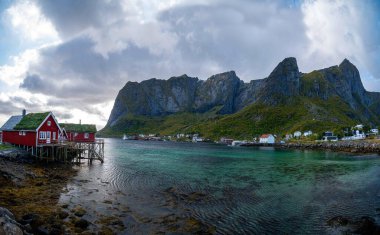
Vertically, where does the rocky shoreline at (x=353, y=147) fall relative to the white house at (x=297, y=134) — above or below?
below

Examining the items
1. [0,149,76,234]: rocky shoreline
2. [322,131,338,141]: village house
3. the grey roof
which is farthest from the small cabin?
[322,131,338,141]: village house

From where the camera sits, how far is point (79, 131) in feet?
226

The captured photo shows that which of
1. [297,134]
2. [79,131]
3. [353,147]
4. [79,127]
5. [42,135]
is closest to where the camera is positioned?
[42,135]

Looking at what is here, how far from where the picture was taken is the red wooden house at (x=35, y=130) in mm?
50216

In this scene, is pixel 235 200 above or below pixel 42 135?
below

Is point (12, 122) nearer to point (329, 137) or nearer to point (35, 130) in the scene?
point (35, 130)

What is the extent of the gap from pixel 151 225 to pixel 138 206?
5.21 metres

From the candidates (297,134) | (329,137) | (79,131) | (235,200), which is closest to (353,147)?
(329,137)

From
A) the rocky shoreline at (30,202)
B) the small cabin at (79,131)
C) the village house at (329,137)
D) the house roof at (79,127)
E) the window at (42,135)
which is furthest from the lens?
the village house at (329,137)

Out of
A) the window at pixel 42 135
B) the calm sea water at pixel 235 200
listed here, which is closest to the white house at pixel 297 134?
the calm sea water at pixel 235 200

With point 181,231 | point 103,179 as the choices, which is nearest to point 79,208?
point 181,231

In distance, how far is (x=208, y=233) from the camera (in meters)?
17.6

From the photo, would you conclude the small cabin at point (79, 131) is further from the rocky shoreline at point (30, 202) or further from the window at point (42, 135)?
the rocky shoreline at point (30, 202)

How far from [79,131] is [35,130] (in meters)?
19.4
